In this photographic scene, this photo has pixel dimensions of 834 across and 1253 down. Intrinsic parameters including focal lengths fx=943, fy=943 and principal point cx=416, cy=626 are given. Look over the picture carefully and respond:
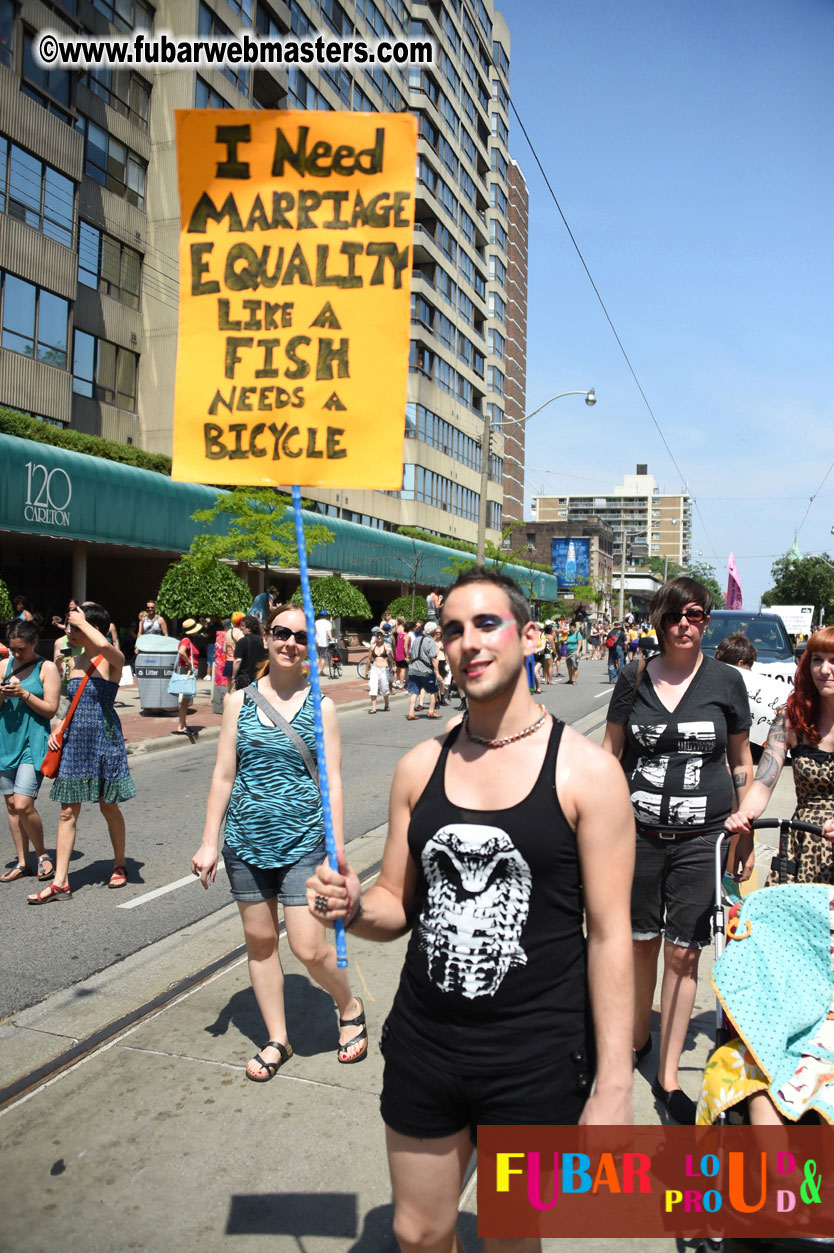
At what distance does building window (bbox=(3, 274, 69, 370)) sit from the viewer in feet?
81.0

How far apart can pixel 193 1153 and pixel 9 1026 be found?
1.54 metres

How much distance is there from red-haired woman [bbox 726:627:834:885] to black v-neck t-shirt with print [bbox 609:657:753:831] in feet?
0.48

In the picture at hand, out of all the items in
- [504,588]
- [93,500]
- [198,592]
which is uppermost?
[93,500]

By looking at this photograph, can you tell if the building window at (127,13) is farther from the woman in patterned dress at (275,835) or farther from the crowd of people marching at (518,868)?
the crowd of people marching at (518,868)

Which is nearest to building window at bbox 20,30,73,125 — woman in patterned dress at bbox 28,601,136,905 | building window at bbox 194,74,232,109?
building window at bbox 194,74,232,109

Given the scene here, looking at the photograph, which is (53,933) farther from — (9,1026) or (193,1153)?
(193,1153)

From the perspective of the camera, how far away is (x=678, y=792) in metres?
3.62

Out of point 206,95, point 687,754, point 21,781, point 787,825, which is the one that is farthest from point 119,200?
point 787,825

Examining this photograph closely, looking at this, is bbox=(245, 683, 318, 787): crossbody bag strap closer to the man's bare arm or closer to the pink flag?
the man's bare arm

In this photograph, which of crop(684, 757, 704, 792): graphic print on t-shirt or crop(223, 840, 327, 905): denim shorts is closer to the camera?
crop(684, 757, 704, 792): graphic print on t-shirt

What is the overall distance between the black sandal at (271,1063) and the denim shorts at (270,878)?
0.59 m

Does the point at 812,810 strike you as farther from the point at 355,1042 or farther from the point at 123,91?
the point at 123,91

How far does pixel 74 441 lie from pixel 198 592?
7184mm

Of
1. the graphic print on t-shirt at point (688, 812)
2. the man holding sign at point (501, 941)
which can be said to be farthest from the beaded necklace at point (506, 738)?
the graphic print on t-shirt at point (688, 812)
